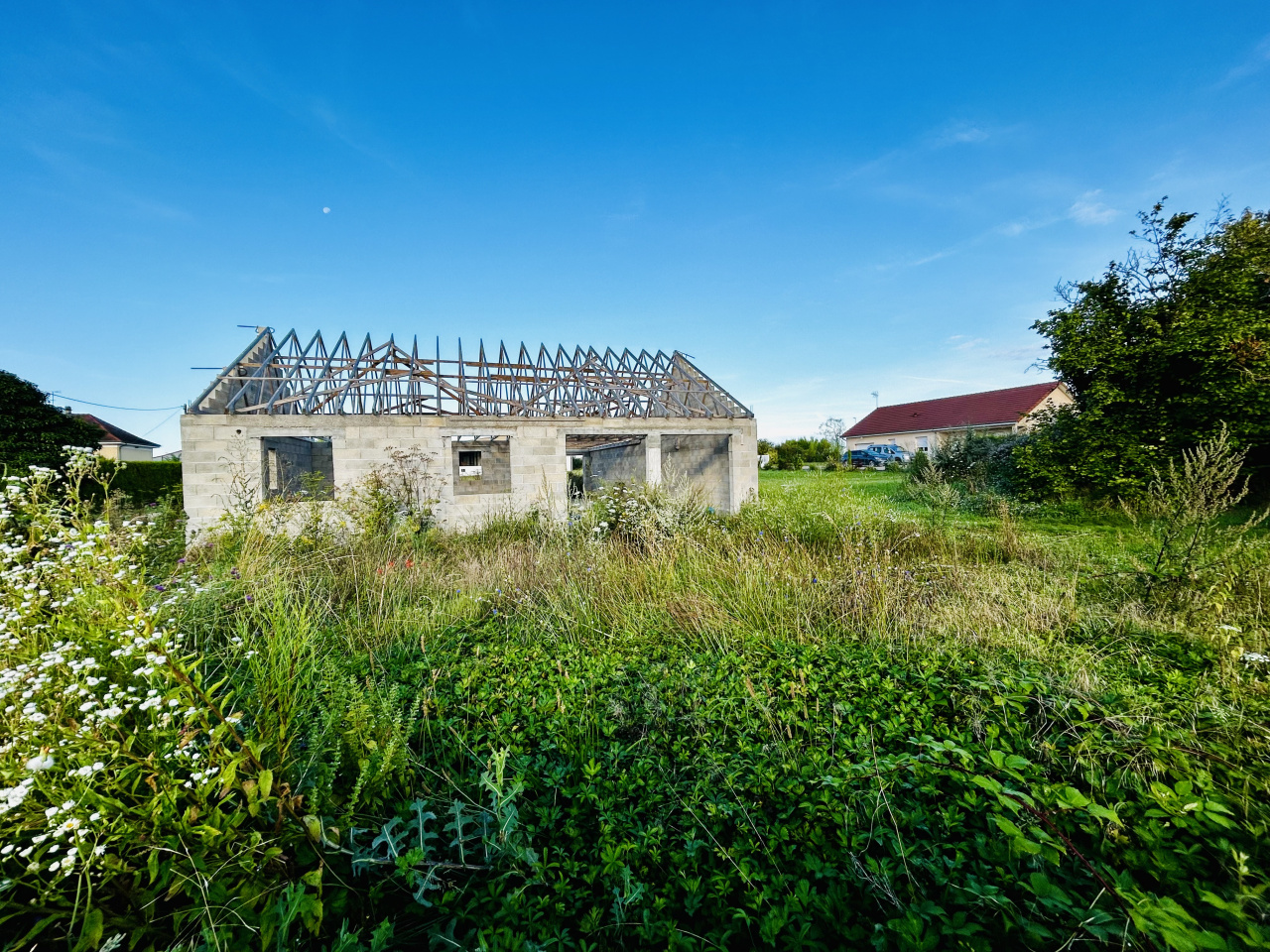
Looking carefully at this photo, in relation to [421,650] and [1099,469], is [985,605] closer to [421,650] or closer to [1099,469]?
[421,650]

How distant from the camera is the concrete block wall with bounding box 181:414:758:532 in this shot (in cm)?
915

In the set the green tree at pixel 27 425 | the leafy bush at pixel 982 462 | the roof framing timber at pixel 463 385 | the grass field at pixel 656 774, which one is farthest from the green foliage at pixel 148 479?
the leafy bush at pixel 982 462

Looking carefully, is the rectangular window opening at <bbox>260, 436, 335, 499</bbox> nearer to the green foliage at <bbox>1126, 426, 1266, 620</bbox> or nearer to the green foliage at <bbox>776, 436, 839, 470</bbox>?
the green foliage at <bbox>1126, 426, 1266, 620</bbox>

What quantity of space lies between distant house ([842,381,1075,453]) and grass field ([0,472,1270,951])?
27.0 meters

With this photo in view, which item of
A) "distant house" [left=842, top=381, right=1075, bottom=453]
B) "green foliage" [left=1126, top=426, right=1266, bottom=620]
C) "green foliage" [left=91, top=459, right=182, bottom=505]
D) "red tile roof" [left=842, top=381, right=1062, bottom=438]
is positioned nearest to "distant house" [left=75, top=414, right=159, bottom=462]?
"green foliage" [left=91, top=459, right=182, bottom=505]

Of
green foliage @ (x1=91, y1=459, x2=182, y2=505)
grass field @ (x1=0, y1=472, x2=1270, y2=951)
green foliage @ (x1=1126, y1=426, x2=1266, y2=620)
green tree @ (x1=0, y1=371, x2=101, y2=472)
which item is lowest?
grass field @ (x1=0, y1=472, x2=1270, y2=951)

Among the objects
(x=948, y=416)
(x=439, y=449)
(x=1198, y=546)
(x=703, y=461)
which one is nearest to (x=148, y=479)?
(x=439, y=449)

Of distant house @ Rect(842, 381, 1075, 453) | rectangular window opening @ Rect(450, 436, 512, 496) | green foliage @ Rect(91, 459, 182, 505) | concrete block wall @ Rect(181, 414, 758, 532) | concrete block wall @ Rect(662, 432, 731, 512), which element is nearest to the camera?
concrete block wall @ Rect(181, 414, 758, 532)

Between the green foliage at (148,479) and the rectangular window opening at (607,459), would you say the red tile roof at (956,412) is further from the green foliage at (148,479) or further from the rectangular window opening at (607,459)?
the green foliage at (148,479)

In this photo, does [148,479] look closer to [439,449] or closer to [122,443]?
[439,449]

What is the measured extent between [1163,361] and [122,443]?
142ft

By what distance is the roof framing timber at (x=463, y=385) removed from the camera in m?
10.2

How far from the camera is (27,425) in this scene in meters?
13.8

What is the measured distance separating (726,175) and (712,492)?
339 inches
